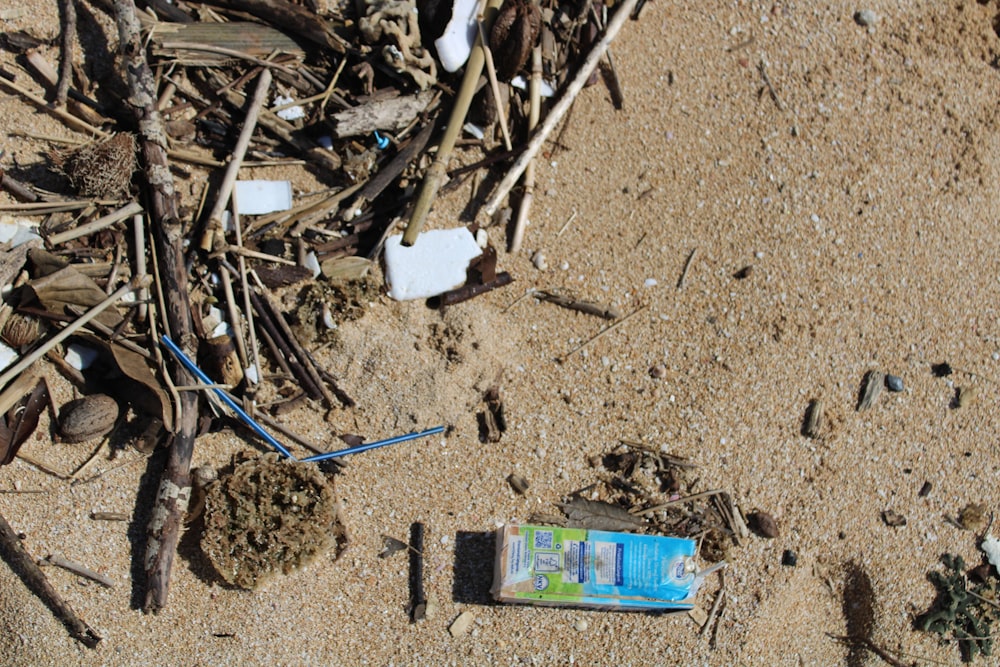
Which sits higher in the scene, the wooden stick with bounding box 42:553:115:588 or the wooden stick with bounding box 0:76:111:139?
the wooden stick with bounding box 0:76:111:139

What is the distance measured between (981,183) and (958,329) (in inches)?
25.5

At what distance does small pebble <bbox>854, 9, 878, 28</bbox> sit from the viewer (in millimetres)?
3170

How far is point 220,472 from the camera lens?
101 inches

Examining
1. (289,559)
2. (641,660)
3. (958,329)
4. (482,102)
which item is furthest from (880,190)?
(289,559)

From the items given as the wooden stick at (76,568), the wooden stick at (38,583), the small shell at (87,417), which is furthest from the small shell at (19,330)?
the wooden stick at (76,568)

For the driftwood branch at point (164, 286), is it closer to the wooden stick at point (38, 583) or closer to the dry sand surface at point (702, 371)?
the dry sand surface at point (702, 371)

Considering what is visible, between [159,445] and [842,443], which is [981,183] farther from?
[159,445]

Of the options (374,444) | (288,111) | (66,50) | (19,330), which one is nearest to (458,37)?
(288,111)

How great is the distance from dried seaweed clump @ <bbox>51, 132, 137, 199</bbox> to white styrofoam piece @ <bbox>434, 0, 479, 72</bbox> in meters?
1.11

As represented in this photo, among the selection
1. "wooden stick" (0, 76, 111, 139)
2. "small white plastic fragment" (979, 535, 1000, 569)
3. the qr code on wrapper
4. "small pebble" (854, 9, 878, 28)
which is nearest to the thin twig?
the qr code on wrapper

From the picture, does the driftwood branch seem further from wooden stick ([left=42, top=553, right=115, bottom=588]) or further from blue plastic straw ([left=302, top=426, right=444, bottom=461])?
blue plastic straw ([left=302, top=426, right=444, bottom=461])

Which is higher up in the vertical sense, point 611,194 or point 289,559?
point 611,194

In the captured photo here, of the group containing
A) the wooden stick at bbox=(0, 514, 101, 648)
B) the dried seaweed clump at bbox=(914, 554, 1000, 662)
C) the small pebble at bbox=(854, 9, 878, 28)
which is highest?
the small pebble at bbox=(854, 9, 878, 28)

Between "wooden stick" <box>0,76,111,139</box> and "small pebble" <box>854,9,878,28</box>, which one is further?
"small pebble" <box>854,9,878,28</box>
